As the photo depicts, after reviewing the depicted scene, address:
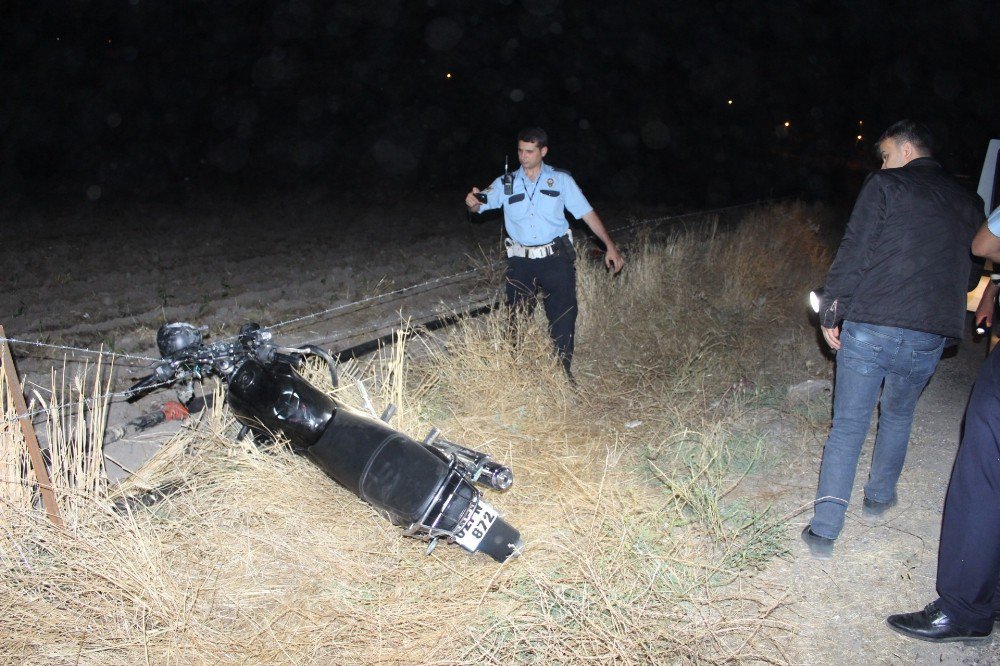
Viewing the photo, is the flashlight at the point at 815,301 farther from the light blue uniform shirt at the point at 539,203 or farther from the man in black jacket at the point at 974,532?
the light blue uniform shirt at the point at 539,203

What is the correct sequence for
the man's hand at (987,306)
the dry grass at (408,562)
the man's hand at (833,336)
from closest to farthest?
the dry grass at (408,562) → the man's hand at (833,336) → the man's hand at (987,306)

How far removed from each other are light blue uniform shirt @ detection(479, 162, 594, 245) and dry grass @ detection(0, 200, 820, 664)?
1.14 meters

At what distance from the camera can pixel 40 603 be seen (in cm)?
293

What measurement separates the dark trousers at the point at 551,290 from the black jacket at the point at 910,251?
228 centimetres

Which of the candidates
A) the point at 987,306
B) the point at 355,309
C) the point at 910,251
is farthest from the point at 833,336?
the point at 355,309

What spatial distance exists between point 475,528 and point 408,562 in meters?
0.36

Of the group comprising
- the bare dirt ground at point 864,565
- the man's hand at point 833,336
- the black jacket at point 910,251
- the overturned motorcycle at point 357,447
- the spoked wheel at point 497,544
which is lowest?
the bare dirt ground at point 864,565

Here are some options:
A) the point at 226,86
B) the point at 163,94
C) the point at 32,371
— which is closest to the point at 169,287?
the point at 32,371

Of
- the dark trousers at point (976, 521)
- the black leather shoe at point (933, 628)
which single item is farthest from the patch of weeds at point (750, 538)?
the dark trousers at point (976, 521)

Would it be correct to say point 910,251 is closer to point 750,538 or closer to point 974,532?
point 974,532

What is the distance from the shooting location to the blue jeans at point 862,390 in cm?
354

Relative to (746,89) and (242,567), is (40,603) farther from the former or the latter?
(746,89)

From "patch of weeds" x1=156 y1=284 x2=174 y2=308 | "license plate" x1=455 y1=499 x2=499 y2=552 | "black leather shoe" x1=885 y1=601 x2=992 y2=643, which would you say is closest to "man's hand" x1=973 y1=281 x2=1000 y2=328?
"black leather shoe" x1=885 y1=601 x2=992 y2=643

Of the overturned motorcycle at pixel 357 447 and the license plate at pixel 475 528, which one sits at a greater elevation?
the overturned motorcycle at pixel 357 447
